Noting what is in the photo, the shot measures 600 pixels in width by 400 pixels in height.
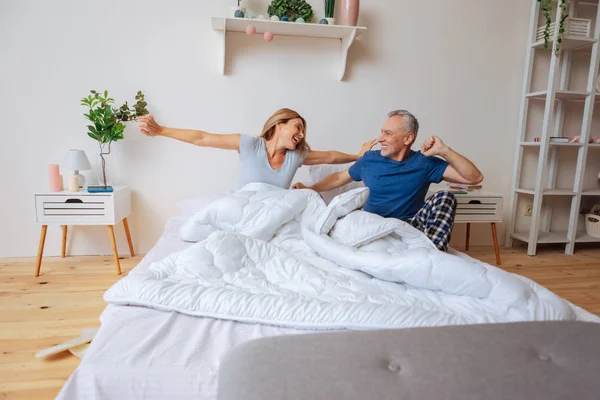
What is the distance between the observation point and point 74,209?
228 centimetres

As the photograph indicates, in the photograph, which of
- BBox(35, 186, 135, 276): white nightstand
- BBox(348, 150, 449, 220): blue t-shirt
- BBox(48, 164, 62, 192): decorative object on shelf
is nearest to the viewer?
BBox(348, 150, 449, 220): blue t-shirt

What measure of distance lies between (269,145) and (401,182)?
731 mm

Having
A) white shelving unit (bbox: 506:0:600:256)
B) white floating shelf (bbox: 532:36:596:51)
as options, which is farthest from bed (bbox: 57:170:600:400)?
white floating shelf (bbox: 532:36:596:51)

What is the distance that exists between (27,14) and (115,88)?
0.63 meters

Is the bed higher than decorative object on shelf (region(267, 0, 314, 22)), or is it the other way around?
decorative object on shelf (region(267, 0, 314, 22))

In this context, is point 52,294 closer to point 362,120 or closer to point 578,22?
point 362,120

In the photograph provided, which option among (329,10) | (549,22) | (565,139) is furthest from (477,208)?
(329,10)

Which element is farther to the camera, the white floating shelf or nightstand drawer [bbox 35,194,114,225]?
the white floating shelf

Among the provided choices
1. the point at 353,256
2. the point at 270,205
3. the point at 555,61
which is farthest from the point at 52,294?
the point at 555,61

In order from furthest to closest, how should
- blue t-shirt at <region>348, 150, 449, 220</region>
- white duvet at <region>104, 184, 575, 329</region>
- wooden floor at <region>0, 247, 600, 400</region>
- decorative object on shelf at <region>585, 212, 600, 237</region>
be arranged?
1. decorative object on shelf at <region>585, 212, 600, 237</region>
2. blue t-shirt at <region>348, 150, 449, 220</region>
3. wooden floor at <region>0, 247, 600, 400</region>
4. white duvet at <region>104, 184, 575, 329</region>

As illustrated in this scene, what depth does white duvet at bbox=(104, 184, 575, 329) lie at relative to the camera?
974mm

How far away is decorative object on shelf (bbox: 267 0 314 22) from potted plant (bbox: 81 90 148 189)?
96 cm

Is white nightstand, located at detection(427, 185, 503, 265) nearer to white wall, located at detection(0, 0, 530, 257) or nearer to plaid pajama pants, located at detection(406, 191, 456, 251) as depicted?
white wall, located at detection(0, 0, 530, 257)

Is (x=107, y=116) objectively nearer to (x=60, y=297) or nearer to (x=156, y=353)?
(x=60, y=297)
